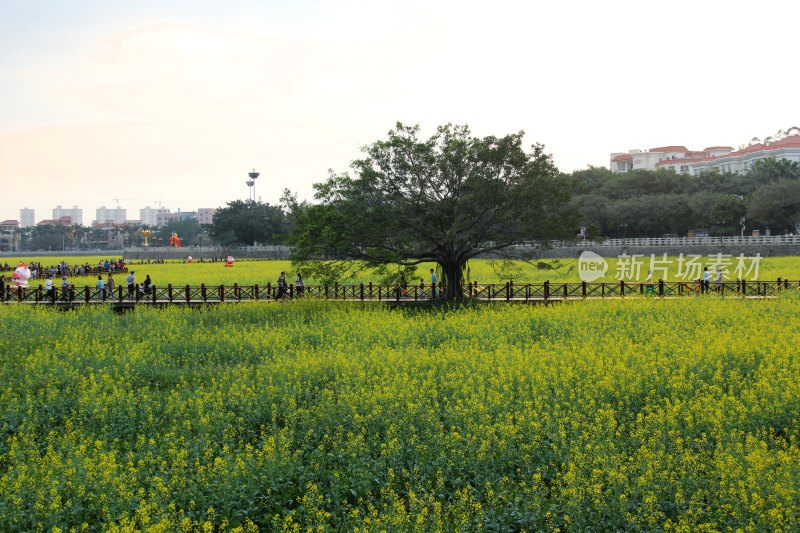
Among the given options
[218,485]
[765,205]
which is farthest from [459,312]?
[765,205]

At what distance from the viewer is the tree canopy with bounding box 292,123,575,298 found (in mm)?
24125

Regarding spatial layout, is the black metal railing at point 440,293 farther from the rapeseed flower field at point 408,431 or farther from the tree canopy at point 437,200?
the rapeseed flower field at point 408,431

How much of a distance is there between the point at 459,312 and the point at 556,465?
524 inches

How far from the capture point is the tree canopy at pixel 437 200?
79.2 feet

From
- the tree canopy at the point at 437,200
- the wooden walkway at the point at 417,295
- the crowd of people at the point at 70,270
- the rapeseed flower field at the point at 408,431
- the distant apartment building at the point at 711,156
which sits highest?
the distant apartment building at the point at 711,156

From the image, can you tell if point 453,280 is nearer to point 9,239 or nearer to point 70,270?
point 70,270

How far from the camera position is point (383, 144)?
80.0ft

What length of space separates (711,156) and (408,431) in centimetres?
11638

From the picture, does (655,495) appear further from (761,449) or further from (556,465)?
(761,449)

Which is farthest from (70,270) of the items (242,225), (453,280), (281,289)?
(453,280)

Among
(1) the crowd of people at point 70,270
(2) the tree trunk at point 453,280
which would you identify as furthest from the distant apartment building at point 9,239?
(2) the tree trunk at point 453,280

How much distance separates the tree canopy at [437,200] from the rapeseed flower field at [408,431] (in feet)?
23.1

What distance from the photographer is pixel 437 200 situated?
24.8 metres

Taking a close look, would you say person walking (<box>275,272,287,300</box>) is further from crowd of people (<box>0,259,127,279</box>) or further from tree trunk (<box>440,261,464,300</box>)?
crowd of people (<box>0,259,127,279</box>)
